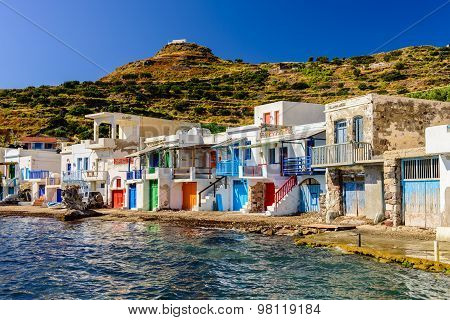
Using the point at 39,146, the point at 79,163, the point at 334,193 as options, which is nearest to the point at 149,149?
the point at 79,163

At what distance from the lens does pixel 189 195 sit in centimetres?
4656

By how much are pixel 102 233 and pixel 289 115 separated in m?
17.3

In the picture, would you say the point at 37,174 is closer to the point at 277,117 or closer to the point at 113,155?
the point at 113,155

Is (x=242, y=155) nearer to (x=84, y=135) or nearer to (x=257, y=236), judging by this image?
(x=257, y=236)

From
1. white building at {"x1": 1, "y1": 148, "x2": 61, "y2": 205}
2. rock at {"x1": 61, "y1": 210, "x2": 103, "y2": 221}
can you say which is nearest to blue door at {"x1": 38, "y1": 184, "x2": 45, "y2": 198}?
white building at {"x1": 1, "y1": 148, "x2": 61, "y2": 205}

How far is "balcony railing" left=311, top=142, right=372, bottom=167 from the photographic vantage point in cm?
2919

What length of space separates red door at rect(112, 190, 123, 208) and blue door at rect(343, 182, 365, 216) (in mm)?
27743

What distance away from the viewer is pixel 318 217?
33094 millimetres

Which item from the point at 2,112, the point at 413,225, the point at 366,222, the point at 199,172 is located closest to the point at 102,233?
the point at 199,172

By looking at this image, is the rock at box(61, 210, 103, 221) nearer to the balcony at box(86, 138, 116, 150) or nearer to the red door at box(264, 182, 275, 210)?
the balcony at box(86, 138, 116, 150)

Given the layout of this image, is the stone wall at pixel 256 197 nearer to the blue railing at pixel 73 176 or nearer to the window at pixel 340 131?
the window at pixel 340 131

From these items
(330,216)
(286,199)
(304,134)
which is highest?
(304,134)

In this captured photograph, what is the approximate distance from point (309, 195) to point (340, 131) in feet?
20.7

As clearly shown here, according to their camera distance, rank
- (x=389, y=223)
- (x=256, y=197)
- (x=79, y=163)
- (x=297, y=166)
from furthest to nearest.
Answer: (x=79, y=163) < (x=256, y=197) < (x=297, y=166) < (x=389, y=223)
